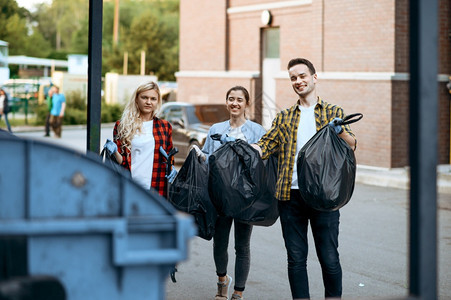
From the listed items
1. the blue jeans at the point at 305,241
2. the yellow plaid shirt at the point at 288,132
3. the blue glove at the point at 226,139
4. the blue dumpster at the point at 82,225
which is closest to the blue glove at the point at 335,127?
the yellow plaid shirt at the point at 288,132

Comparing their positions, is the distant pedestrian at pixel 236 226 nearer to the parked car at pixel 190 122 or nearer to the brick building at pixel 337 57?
the parked car at pixel 190 122

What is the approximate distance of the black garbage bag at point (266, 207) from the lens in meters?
5.36

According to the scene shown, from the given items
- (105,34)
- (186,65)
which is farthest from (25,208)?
(105,34)

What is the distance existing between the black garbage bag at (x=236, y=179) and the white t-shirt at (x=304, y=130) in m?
0.37

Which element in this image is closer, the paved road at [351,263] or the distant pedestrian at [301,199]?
the distant pedestrian at [301,199]

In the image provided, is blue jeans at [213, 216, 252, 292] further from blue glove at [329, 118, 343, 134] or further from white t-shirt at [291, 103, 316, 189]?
blue glove at [329, 118, 343, 134]

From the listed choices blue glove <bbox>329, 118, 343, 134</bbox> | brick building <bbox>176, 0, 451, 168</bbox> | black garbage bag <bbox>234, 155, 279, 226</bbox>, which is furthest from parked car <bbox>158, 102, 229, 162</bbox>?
blue glove <bbox>329, 118, 343, 134</bbox>

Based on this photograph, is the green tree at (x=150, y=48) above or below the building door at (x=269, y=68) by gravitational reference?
above

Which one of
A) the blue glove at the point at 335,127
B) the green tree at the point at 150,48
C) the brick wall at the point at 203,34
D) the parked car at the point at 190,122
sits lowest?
the blue glove at the point at 335,127

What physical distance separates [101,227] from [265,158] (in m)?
3.09

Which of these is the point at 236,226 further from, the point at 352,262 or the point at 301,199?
the point at 352,262

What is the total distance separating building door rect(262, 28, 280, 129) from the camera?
21641mm

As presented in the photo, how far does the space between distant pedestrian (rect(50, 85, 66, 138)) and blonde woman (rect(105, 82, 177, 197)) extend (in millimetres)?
21662

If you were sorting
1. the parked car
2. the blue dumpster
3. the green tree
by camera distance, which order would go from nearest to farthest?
the blue dumpster, the parked car, the green tree
